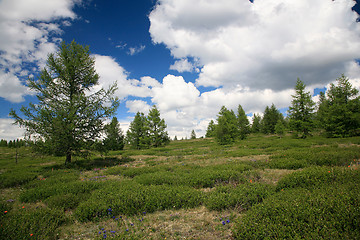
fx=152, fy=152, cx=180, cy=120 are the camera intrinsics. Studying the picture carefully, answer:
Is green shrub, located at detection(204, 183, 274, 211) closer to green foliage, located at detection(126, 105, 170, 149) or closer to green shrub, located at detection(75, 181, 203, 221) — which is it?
green shrub, located at detection(75, 181, 203, 221)

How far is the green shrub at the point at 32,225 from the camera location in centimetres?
352

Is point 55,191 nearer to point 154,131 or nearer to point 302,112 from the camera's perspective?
point 154,131

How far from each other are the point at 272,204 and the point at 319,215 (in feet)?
3.26

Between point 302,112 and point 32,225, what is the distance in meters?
42.7

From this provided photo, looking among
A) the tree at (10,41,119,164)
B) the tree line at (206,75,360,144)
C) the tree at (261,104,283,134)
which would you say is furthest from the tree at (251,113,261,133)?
the tree at (10,41,119,164)

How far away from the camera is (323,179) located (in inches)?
205

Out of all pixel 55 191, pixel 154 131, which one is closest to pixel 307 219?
pixel 55 191

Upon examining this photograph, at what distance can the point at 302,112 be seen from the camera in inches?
1312

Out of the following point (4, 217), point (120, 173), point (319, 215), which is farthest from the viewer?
point (120, 173)

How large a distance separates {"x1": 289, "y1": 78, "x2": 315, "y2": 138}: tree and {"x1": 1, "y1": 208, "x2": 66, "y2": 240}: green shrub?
40.5 m

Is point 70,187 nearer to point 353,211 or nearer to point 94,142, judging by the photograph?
point 94,142

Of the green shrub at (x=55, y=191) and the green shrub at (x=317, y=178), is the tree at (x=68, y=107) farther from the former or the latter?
the green shrub at (x=317, y=178)

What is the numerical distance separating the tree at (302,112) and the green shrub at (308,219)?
36026mm

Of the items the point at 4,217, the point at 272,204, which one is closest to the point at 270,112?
the point at 272,204
